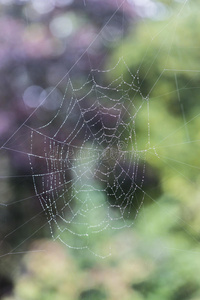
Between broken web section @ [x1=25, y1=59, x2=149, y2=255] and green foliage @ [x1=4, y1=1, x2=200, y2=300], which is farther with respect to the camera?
broken web section @ [x1=25, y1=59, x2=149, y2=255]

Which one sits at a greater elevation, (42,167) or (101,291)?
(42,167)

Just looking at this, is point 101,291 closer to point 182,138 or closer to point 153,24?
point 182,138

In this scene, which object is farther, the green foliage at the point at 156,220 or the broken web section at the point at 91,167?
the broken web section at the point at 91,167

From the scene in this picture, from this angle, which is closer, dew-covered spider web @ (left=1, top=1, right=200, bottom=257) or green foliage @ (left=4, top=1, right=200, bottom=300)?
green foliage @ (left=4, top=1, right=200, bottom=300)

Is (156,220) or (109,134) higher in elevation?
(109,134)

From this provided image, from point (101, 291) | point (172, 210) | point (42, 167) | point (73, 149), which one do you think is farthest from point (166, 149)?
point (101, 291)

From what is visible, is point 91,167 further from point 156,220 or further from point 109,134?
point 156,220

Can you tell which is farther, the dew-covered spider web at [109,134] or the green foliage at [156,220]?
the dew-covered spider web at [109,134]

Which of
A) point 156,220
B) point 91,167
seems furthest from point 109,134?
point 156,220
